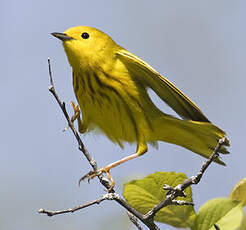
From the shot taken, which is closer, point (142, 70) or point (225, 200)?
point (225, 200)

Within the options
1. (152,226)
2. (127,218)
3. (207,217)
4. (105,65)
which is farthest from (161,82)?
(207,217)

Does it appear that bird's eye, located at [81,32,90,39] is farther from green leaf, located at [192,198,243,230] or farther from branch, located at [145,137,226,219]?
green leaf, located at [192,198,243,230]

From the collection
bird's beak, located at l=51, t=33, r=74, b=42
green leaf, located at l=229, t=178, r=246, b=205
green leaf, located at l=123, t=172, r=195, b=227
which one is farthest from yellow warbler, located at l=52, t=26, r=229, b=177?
green leaf, located at l=229, t=178, r=246, b=205

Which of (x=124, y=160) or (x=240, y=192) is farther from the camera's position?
(x=124, y=160)

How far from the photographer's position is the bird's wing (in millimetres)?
3848

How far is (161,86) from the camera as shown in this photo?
4.03 m

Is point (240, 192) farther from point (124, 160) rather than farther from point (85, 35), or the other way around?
point (85, 35)

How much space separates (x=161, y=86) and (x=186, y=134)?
533mm

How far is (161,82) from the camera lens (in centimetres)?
396

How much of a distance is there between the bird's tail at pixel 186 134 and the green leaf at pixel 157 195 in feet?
Answer: 5.58

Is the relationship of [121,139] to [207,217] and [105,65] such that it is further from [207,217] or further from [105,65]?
[207,217]

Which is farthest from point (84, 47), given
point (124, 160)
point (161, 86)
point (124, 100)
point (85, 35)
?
point (124, 160)

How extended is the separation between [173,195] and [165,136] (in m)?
2.01

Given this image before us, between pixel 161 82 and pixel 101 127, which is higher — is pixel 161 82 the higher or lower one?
the higher one
